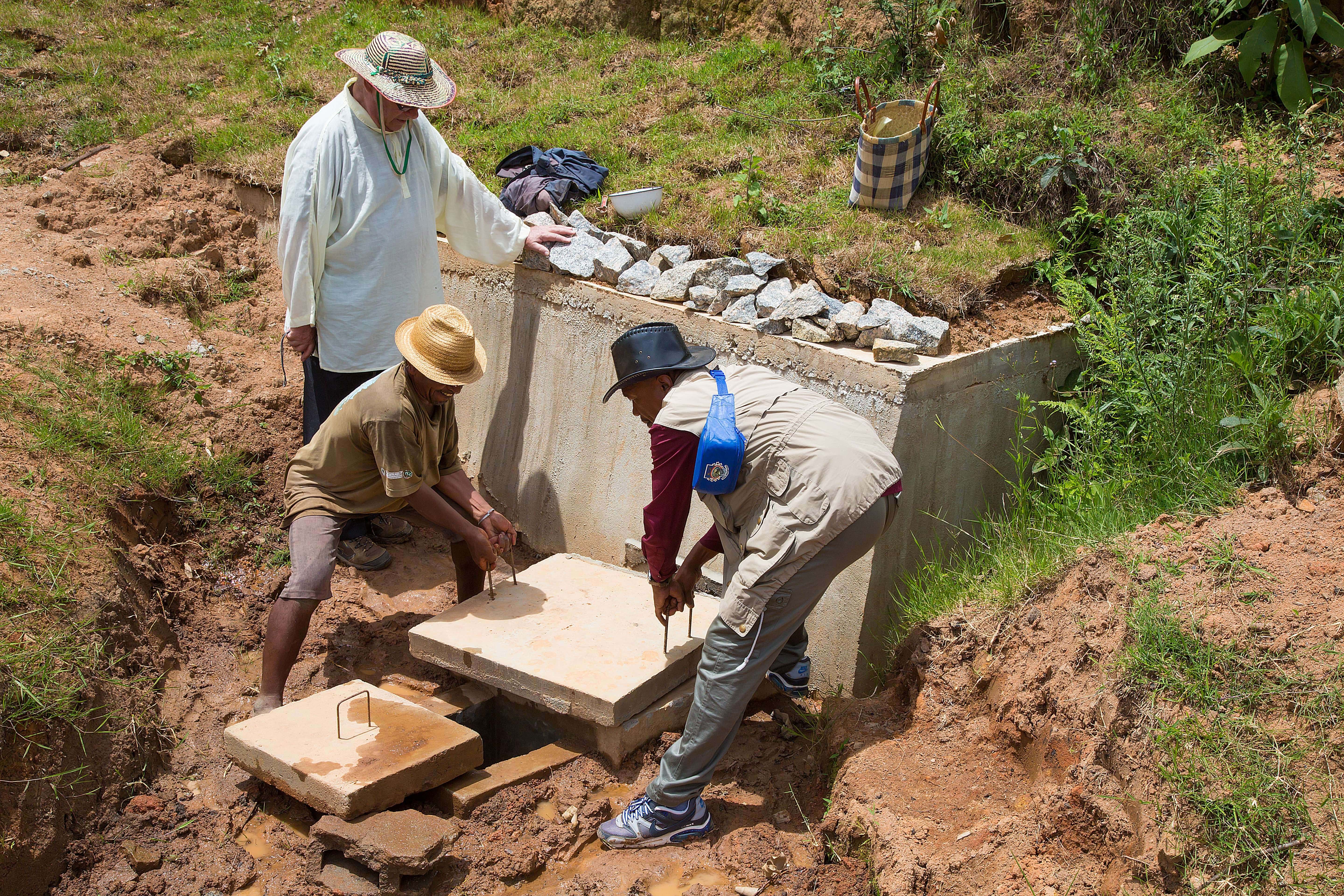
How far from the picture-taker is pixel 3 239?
5.91 m

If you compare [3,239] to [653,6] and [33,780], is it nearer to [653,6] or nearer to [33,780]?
[33,780]

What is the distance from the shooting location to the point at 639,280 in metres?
4.93

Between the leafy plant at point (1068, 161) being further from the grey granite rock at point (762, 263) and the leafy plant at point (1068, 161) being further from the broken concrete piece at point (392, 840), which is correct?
the broken concrete piece at point (392, 840)

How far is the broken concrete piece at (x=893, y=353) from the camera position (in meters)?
4.16

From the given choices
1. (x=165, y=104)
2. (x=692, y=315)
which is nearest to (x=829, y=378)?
(x=692, y=315)

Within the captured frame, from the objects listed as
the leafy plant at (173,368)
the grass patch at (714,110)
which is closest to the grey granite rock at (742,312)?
the grass patch at (714,110)

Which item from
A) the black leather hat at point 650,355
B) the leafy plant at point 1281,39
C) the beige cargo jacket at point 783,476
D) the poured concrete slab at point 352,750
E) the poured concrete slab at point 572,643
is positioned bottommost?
the poured concrete slab at point 352,750

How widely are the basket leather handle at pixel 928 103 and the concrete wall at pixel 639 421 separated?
145 cm

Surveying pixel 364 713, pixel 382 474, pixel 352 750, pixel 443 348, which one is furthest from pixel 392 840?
pixel 443 348

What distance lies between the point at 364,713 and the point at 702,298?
2.33 metres

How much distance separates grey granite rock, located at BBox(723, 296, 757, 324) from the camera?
4.57m

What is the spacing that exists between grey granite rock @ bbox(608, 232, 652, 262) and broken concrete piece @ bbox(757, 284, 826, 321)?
3.40 ft

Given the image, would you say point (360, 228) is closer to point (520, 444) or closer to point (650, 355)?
point (520, 444)

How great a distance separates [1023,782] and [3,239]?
6.19m
